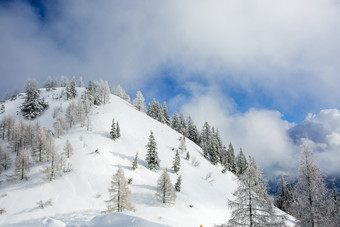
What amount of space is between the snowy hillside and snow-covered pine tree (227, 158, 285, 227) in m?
16.6

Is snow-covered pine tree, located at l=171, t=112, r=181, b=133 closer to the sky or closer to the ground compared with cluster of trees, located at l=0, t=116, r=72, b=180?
closer to the sky

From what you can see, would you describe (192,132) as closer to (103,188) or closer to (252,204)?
(103,188)

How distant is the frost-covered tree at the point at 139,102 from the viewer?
110312 millimetres

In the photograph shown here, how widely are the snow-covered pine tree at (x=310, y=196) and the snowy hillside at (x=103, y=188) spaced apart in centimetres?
1769

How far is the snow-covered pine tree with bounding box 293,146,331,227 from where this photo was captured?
13.3 metres

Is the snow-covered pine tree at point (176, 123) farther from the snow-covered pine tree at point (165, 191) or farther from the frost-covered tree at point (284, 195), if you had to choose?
the snow-covered pine tree at point (165, 191)

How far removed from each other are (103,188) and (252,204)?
3414 centimetres

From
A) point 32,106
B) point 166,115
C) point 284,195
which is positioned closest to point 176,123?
point 166,115

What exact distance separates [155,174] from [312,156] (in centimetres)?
3960

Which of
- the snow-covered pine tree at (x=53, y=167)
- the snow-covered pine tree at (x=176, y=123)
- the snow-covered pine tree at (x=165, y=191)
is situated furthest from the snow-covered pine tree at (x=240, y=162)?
the snow-covered pine tree at (x=53, y=167)

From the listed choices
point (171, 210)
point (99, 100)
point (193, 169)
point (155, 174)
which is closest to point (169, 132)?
point (193, 169)

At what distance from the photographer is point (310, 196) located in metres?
14.1

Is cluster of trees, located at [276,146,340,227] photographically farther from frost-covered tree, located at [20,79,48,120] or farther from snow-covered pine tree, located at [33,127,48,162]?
frost-covered tree, located at [20,79,48,120]

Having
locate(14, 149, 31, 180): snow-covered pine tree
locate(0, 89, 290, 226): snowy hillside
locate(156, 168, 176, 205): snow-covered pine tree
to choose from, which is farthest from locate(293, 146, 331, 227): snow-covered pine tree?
locate(14, 149, 31, 180): snow-covered pine tree
